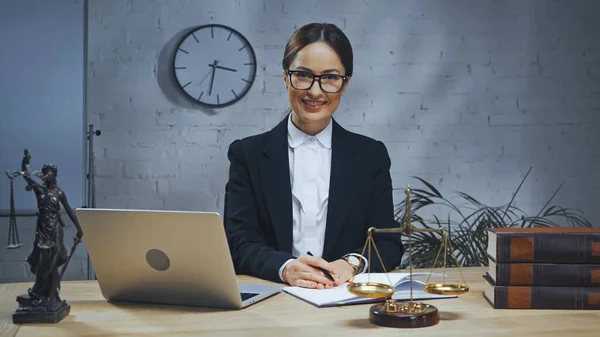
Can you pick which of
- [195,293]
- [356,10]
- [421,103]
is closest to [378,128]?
[421,103]

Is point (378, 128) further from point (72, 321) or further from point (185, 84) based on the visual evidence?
point (72, 321)

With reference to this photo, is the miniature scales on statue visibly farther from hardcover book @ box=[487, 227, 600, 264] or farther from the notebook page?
hardcover book @ box=[487, 227, 600, 264]

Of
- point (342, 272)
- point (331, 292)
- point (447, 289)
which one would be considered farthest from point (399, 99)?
point (447, 289)

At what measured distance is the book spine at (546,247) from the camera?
144 centimetres

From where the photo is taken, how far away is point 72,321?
136cm

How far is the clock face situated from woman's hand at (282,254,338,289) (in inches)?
104

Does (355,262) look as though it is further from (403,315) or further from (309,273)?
(403,315)

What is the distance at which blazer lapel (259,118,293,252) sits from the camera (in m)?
2.05

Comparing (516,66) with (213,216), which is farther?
(516,66)

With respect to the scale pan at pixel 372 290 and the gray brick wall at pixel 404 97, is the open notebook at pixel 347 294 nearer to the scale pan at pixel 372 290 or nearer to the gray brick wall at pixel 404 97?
the scale pan at pixel 372 290

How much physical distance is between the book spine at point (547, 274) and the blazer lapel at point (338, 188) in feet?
2.21

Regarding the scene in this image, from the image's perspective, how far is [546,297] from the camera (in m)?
1.46

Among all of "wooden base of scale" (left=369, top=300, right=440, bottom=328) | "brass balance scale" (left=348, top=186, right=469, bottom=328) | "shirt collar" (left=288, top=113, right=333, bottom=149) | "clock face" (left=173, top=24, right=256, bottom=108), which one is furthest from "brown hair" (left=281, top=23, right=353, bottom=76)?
"clock face" (left=173, top=24, right=256, bottom=108)

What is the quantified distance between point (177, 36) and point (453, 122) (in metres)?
1.75
